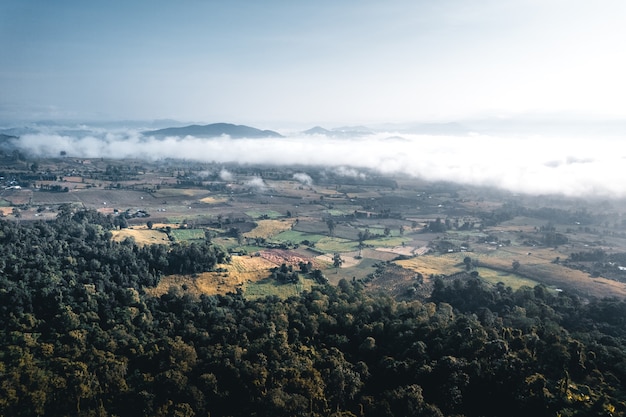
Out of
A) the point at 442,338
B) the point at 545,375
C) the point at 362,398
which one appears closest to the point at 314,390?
the point at 362,398

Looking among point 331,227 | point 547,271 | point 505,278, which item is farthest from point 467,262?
point 331,227

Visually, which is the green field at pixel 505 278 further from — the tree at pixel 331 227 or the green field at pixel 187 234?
the green field at pixel 187 234

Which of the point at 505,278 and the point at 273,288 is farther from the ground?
the point at 273,288

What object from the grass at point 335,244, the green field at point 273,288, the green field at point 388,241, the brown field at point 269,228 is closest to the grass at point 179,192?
the brown field at point 269,228

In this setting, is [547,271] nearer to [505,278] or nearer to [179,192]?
[505,278]

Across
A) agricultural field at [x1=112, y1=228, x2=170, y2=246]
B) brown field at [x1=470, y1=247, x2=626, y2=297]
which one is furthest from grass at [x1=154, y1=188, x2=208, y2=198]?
brown field at [x1=470, y1=247, x2=626, y2=297]

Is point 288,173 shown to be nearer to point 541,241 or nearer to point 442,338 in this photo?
point 541,241
